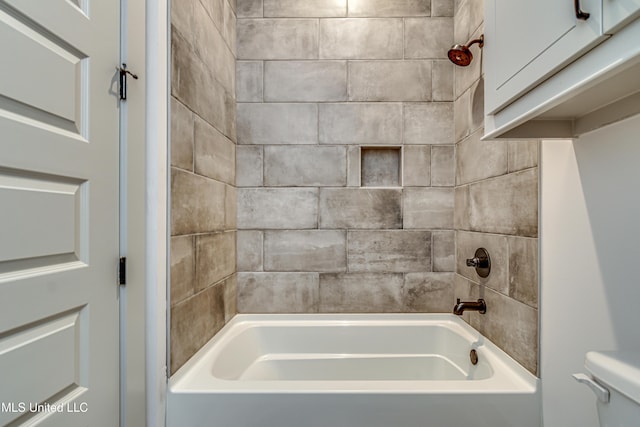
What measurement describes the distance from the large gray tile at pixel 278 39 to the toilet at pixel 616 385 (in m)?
1.97

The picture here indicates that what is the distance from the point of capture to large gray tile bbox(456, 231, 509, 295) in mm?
1426

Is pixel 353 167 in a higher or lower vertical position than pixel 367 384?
higher

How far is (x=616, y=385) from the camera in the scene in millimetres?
670

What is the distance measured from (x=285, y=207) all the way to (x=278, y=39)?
1055mm

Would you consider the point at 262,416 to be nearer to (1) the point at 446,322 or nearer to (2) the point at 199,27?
(1) the point at 446,322

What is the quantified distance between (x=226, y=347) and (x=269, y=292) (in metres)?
0.46

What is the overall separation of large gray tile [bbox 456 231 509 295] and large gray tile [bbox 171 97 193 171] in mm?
1410

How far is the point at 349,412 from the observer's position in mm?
1172

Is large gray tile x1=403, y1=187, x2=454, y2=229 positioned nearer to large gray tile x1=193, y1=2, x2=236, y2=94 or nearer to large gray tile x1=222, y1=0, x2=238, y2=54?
large gray tile x1=193, y1=2, x2=236, y2=94

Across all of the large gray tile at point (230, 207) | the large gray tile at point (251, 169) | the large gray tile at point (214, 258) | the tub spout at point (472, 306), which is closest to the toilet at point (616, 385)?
the tub spout at point (472, 306)

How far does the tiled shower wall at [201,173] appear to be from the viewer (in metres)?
1.29

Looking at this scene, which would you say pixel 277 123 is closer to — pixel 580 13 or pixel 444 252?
pixel 444 252

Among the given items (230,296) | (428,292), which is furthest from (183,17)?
(428,292)

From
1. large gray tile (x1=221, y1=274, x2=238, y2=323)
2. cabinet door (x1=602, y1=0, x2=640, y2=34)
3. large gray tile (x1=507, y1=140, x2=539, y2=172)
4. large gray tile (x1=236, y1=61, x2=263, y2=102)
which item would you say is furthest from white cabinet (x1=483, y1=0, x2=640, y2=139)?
large gray tile (x1=221, y1=274, x2=238, y2=323)
